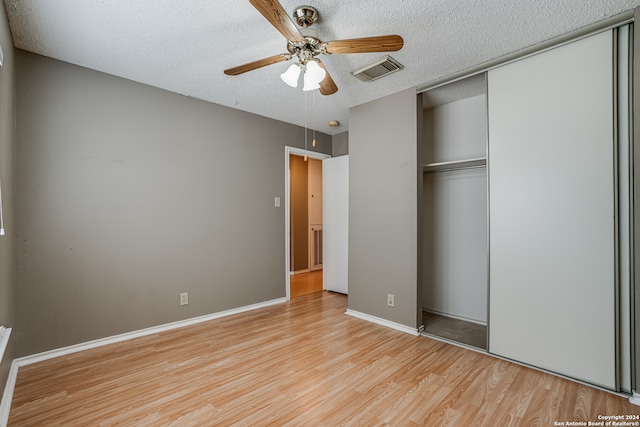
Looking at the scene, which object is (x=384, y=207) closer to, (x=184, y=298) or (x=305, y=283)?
(x=184, y=298)

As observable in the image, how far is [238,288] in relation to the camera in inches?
143

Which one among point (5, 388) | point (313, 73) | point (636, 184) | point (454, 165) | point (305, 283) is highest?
point (313, 73)

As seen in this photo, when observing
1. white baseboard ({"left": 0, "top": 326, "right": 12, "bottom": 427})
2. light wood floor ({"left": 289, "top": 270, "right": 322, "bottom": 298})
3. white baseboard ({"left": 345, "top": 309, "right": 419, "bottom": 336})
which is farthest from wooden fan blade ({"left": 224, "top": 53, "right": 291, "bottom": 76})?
light wood floor ({"left": 289, "top": 270, "right": 322, "bottom": 298})

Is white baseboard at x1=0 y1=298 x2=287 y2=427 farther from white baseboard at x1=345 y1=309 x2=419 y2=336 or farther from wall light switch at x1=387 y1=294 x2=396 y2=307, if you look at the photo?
wall light switch at x1=387 y1=294 x2=396 y2=307

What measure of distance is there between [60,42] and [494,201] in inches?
142

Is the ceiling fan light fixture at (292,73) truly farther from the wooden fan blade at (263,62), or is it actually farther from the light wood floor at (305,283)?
the light wood floor at (305,283)

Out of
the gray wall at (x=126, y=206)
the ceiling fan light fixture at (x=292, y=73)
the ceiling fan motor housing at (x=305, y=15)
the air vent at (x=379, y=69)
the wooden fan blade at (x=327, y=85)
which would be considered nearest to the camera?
the ceiling fan motor housing at (x=305, y=15)

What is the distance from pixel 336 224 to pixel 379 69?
2.49 m

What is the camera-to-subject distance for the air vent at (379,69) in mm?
2516

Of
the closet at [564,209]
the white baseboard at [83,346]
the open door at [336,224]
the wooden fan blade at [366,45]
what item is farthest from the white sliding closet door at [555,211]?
the white baseboard at [83,346]

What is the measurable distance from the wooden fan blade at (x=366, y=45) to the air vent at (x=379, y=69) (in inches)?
27.0

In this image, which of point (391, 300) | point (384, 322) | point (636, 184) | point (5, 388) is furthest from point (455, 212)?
point (5, 388)

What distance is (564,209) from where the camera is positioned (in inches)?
84.6

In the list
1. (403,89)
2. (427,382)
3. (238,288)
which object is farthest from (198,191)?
(427,382)
